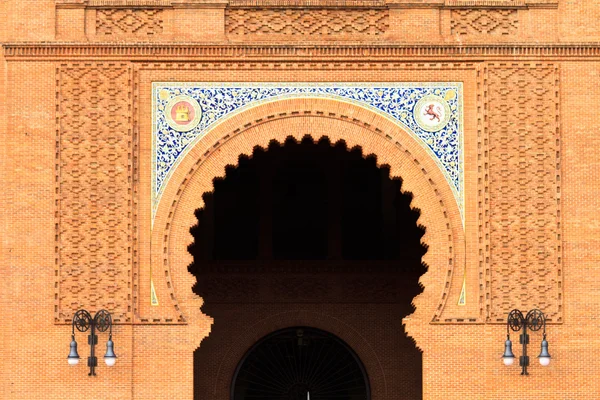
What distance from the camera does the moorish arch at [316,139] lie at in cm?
1930

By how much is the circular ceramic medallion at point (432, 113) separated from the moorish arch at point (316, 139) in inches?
10.5

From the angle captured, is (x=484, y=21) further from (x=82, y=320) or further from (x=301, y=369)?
(x=82, y=320)

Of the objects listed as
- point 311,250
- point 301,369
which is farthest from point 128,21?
point 301,369

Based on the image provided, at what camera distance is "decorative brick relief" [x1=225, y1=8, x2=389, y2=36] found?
64.8ft

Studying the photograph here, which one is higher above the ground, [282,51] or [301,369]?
[282,51]

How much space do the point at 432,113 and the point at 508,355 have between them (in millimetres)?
3228

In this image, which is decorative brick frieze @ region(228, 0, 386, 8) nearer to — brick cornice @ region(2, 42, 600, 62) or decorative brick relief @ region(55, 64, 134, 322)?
brick cornice @ region(2, 42, 600, 62)

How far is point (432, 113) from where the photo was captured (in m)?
19.6

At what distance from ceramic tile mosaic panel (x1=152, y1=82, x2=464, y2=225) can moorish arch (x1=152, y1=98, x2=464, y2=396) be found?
0.30 ft

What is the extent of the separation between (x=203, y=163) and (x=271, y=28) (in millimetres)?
1966

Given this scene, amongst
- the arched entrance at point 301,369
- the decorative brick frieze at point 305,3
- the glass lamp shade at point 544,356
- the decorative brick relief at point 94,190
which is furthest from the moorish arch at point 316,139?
the arched entrance at point 301,369

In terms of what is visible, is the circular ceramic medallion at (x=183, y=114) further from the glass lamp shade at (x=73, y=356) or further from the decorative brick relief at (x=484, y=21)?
the decorative brick relief at (x=484, y=21)

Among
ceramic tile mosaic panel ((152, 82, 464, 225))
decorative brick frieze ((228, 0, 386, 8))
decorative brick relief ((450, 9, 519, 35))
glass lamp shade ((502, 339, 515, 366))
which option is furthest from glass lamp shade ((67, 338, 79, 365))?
decorative brick relief ((450, 9, 519, 35))

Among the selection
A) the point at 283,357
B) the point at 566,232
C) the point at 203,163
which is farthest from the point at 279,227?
the point at 566,232
